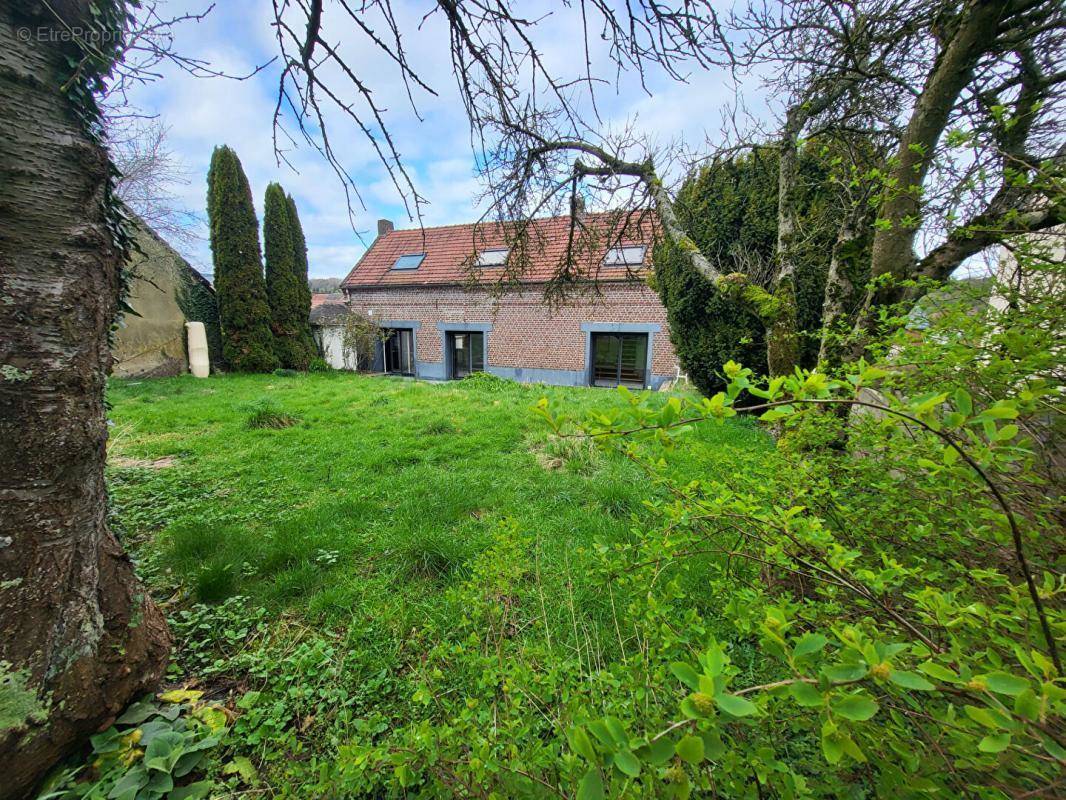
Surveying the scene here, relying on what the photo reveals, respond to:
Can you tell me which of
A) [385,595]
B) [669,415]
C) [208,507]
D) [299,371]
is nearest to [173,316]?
[299,371]

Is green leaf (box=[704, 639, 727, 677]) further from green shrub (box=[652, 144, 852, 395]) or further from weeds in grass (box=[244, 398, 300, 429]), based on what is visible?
weeds in grass (box=[244, 398, 300, 429])

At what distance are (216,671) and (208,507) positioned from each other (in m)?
1.93

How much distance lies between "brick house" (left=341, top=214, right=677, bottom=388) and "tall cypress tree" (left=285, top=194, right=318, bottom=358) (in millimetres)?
1466

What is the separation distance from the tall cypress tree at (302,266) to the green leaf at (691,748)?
51.3 ft

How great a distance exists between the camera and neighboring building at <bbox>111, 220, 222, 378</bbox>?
9789 millimetres

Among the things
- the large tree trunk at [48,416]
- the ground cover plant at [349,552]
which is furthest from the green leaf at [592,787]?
the large tree trunk at [48,416]

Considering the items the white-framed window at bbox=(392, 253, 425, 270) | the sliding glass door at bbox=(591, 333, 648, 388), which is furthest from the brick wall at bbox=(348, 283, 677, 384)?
the white-framed window at bbox=(392, 253, 425, 270)

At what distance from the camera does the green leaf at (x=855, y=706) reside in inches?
19.5

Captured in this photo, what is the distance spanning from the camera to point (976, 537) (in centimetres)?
104

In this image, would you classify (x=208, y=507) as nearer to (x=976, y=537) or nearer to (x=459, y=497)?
(x=459, y=497)

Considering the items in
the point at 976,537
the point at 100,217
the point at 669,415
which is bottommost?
the point at 976,537

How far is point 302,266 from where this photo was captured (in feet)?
45.9

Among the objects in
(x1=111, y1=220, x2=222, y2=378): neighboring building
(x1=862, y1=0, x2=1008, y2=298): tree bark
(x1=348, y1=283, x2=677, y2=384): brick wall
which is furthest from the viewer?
(x1=348, y1=283, x2=677, y2=384): brick wall

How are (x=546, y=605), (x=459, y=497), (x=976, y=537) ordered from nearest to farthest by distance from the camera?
(x=976, y=537) < (x=546, y=605) < (x=459, y=497)
